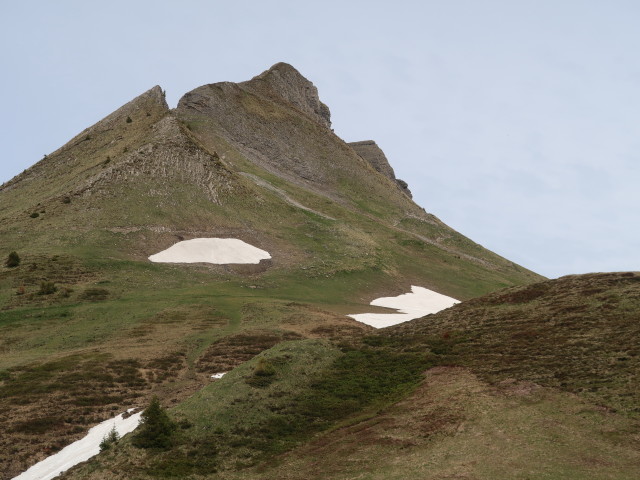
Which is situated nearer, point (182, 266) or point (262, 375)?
point (262, 375)

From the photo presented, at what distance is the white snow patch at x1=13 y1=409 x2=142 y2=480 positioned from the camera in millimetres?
35438

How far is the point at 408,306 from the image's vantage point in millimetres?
90438

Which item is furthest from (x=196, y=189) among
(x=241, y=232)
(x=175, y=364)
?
(x=175, y=364)

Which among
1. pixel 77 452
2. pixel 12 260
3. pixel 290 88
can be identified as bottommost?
pixel 77 452

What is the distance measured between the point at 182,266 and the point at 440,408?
55677 millimetres

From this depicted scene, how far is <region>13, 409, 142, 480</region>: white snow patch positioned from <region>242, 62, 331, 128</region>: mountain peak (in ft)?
458

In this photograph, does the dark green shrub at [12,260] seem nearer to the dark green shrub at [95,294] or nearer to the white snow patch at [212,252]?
the dark green shrub at [95,294]

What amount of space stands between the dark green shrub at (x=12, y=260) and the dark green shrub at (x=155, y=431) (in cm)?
4478

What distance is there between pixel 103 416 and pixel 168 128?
84300mm

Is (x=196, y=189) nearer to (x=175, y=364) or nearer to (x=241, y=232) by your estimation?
(x=241, y=232)

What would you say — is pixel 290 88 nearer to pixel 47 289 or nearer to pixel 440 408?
pixel 47 289

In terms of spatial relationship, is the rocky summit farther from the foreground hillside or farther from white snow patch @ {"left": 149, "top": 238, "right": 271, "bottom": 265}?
white snow patch @ {"left": 149, "top": 238, "right": 271, "bottom": 265}

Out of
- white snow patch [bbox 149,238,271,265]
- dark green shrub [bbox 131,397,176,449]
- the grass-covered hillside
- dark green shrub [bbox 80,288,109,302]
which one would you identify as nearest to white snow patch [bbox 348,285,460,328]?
the grass-covered hillside

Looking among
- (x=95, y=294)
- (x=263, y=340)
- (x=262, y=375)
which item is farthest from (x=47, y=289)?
(x=262, y=375)
